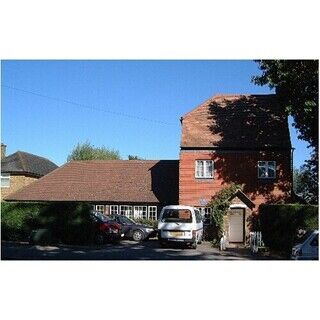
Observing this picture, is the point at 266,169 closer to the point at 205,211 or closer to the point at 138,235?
the point at 205,211

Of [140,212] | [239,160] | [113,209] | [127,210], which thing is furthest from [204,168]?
[113,209]

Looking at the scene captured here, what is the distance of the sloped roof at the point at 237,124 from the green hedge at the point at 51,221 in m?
9.87

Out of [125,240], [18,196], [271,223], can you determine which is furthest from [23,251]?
[18,196]

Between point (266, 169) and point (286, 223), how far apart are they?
801cm

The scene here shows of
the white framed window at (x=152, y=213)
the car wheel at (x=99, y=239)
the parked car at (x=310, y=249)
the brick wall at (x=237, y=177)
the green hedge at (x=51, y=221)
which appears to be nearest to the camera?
the parked car at (x=310, y=249)

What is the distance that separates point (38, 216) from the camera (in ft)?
82.1

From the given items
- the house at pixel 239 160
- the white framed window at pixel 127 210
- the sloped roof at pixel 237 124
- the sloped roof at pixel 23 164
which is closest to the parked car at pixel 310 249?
the house at pixel 239 160

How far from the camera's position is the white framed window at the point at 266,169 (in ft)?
99.0

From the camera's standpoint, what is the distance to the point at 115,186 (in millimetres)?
35625

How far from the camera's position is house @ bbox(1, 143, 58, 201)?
4238 cm

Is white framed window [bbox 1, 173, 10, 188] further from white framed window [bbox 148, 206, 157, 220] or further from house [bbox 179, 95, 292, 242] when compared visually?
house [bbox 179, 95, 292, 242]

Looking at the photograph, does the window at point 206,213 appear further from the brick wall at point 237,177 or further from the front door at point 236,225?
the front door at point 236,225

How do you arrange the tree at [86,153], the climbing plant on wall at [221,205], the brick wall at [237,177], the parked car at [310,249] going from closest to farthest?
1. the parked car at [310,249]
2. the climbing plant on wall at [221,205]
3. the brick wall at [237,177]
4. the tree at [86,153]

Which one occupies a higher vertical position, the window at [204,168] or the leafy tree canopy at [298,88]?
the leafy tree canopy at [298,88]
